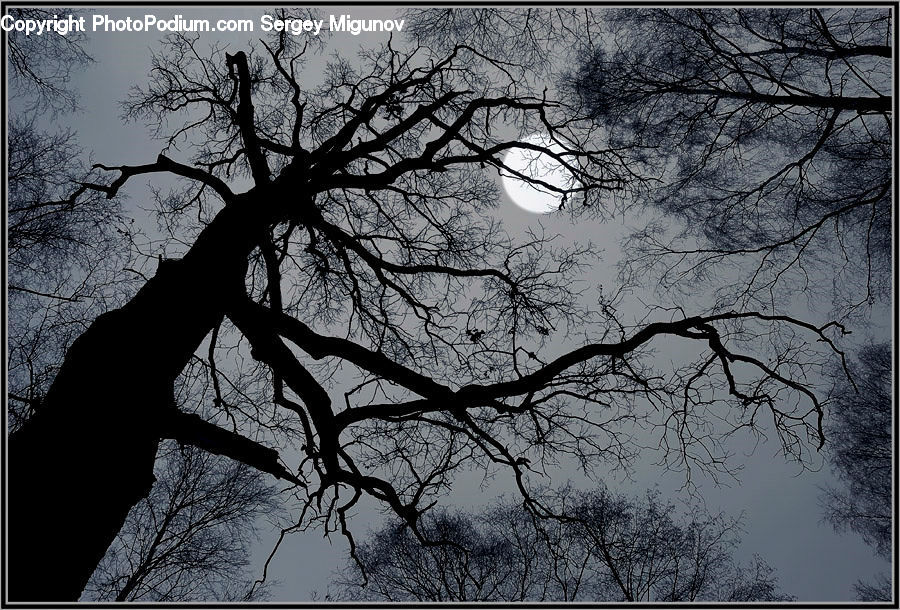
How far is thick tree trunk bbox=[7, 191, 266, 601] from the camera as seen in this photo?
2.03 metres

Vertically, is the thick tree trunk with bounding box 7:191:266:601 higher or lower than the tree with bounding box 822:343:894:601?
lower

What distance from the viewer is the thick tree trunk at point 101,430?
6.66 feet

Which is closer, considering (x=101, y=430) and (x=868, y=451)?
(x=101, y=430)

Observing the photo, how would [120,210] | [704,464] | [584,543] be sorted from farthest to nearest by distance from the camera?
1. [584,543]
2. [120,210]
3. [704,464]

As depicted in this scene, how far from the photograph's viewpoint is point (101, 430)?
232 cm

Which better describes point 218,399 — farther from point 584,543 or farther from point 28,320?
point 584,543

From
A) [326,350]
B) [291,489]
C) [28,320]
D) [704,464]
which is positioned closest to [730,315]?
[704,464]

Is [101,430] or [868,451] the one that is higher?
[868,451]

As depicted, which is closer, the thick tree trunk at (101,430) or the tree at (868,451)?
the thick tree trunk at (101,430)

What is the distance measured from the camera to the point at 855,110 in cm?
418

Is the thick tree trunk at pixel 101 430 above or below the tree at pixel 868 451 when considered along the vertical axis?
below

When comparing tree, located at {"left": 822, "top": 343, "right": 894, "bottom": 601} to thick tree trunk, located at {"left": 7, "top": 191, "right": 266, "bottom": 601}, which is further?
tree, located at {"left": 822, "top": 343, "right": 894, "bottom": 601}

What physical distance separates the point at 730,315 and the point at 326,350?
3041 millimetres

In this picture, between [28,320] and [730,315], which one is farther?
[28,320]
